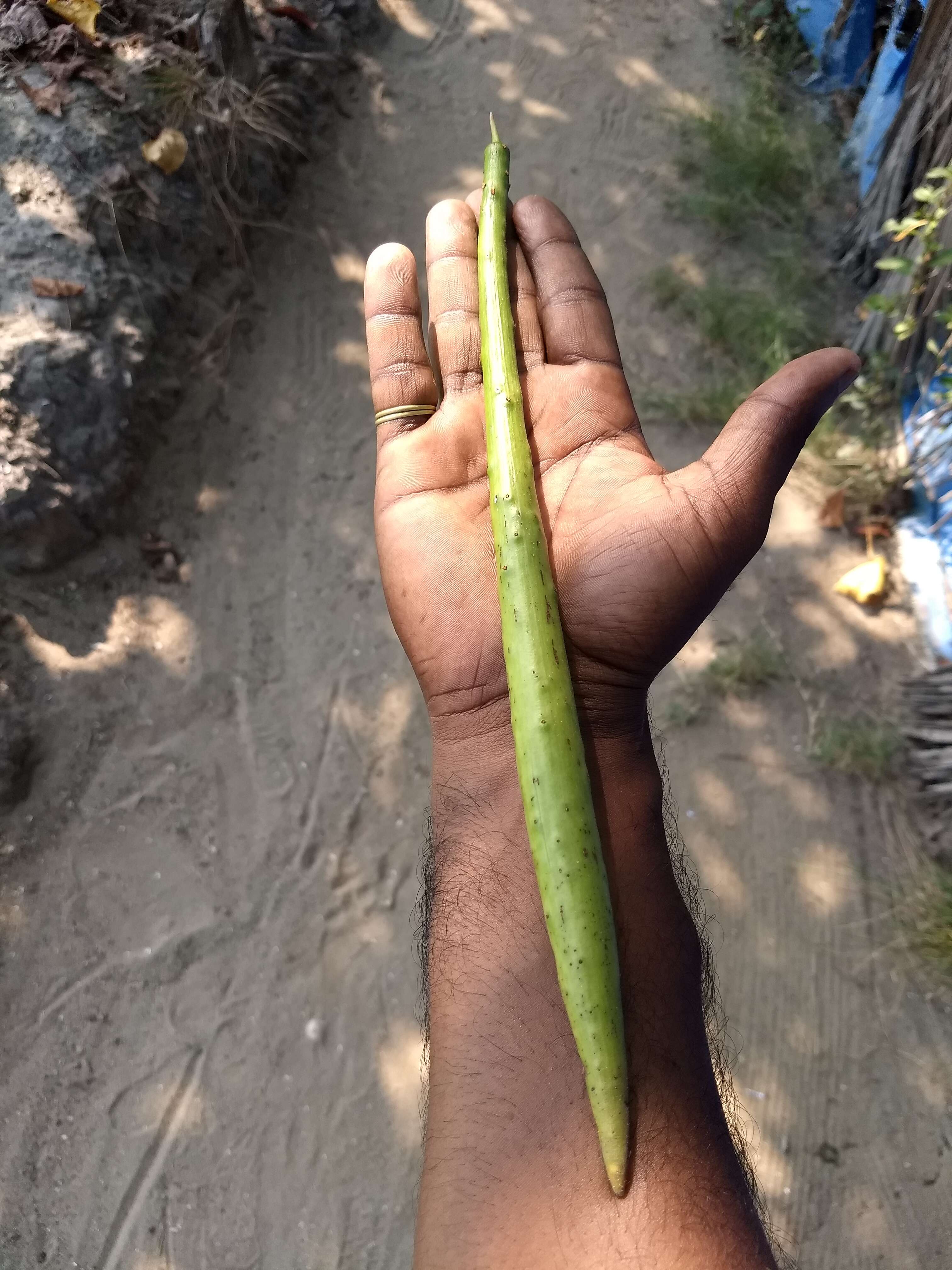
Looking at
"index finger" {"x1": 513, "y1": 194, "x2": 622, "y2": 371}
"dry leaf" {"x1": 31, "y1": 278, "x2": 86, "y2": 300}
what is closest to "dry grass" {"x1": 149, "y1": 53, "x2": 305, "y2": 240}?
"dry leaf" {"x1": 31, "y1": 278, "x2": 86, "y2": 300}

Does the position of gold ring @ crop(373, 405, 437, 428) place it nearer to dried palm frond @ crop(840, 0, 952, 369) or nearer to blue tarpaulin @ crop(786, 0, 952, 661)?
blue tarpaulin @ crop(786, 0, 952, 661)

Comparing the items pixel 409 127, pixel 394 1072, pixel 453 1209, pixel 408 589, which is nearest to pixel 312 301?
pixel 409 127

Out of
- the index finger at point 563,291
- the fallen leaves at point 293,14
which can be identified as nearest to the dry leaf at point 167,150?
the fallen leaves at point 293,14

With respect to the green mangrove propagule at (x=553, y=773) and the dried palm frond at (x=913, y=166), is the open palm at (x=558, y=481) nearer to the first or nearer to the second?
the green mangrove propagule at (x=553, y=773)

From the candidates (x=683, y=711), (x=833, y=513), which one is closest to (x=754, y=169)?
(x=833, y=513)

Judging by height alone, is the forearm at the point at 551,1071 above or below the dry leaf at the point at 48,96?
below

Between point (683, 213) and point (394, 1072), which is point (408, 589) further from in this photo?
point (683, 213)
